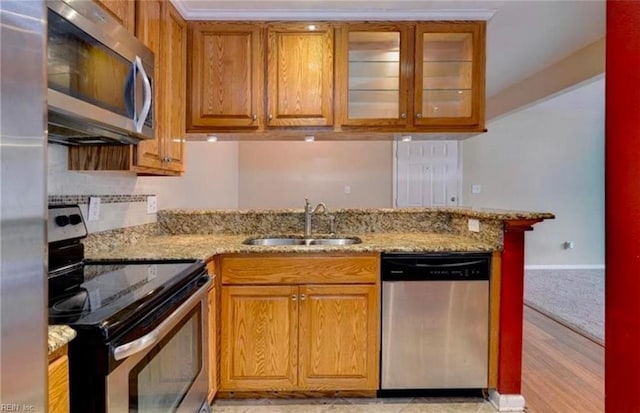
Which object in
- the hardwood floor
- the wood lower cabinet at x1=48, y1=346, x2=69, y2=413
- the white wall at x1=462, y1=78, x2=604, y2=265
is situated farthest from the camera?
the white wall at x1=462, y1=78, x2=604, y2=265

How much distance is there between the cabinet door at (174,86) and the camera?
204 cm

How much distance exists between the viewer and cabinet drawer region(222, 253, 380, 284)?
1.99m

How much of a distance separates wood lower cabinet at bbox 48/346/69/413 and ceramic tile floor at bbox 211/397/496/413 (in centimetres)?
134

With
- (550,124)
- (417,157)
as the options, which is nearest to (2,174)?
(417,157)

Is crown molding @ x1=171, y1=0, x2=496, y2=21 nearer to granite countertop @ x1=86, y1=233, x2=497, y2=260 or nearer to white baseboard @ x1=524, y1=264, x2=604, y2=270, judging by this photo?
granite countertop @ x1=86, y1=233, x2=497, y2=260

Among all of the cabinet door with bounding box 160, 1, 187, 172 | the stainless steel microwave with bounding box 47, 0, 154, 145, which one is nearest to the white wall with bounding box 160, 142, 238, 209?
the cabinet door with bounding box 160, 1, 187, 172

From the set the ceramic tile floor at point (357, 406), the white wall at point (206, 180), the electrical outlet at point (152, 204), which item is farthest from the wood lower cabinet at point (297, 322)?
the white wall at point (206, 180)

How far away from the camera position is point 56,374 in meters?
0.80

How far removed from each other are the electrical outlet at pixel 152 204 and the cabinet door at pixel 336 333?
1.18m

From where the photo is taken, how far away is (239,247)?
2.04 metres

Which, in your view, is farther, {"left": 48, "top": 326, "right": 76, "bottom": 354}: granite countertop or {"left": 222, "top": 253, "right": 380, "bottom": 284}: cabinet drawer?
{"left": 222, "top": 253, "right": 380, "bottom": 284}: cabinet drawer

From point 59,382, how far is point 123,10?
149 cm

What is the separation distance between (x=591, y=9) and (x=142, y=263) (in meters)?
2.98

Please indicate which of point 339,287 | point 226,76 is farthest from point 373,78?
point 339,287
